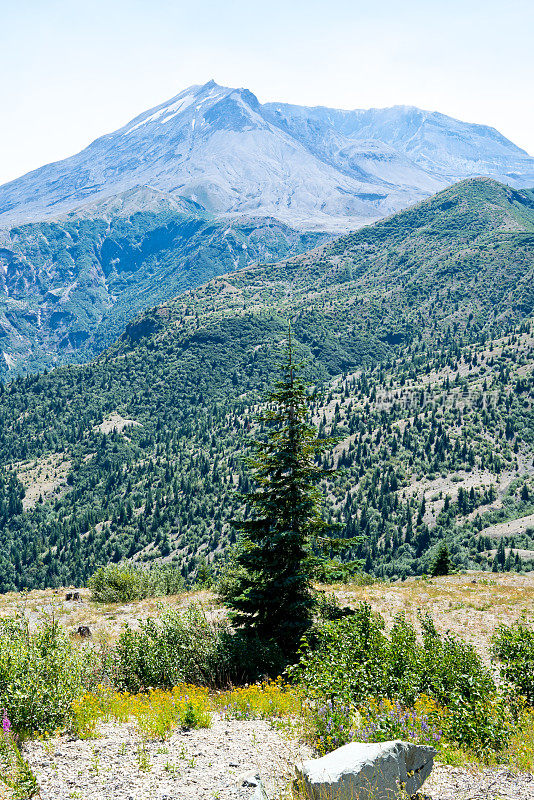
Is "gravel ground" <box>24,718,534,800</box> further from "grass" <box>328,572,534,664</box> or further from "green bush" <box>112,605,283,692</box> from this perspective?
"grass" <box>328,572,534,664</box>

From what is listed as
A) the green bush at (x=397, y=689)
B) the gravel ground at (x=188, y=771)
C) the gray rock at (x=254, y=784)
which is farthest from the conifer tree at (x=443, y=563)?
the gray rock at (x=254, y=784)

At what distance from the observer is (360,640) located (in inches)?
553

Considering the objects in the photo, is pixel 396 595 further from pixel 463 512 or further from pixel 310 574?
pixel 463 512

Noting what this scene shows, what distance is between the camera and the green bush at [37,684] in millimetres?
10578

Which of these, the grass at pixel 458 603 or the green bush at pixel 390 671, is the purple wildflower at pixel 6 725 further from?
the grass at pixel 458 603

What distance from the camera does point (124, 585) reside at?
39.1m

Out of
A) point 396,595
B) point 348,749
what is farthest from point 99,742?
point 396,595

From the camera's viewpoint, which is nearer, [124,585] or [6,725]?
[6,725]

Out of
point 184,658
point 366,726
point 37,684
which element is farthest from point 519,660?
point 37,684

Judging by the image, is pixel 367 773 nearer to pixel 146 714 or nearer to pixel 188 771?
pixel 188 771

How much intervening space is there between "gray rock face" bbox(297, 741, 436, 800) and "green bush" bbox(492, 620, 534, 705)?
7405 millimetres

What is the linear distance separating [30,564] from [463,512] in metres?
171

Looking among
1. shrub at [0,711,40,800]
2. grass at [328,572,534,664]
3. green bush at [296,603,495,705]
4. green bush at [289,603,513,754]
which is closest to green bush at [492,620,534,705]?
green bush at [289,603,513,754]

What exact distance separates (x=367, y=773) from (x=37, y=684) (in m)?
7.50
